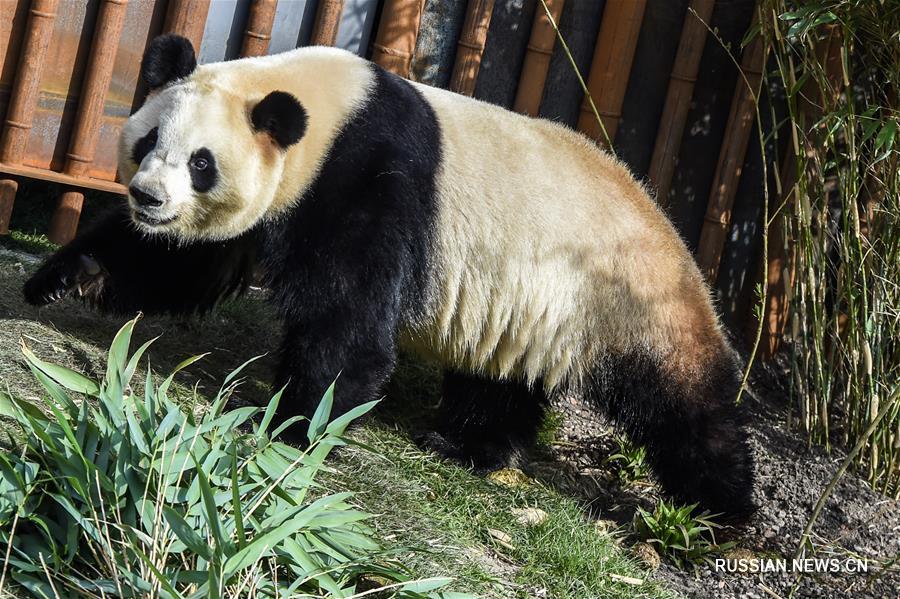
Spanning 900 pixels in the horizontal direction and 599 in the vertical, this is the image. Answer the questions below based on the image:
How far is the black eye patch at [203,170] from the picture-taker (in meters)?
4.64

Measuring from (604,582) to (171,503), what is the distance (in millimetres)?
2186

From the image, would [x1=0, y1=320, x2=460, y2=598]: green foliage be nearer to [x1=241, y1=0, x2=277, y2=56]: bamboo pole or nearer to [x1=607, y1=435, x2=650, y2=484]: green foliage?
[x1=607, y1=435, x2=650, y2=484]: green foliage

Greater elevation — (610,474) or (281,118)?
(281,118)

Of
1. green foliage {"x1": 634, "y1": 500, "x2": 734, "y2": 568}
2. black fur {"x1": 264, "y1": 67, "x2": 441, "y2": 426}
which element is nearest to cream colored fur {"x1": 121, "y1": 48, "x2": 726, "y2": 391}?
black fur {"x1": 264, "y1": 67, "x2": 441, "y2": 426}

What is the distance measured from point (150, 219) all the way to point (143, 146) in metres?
0.33

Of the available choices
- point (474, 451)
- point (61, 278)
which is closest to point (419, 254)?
point (474, 451)

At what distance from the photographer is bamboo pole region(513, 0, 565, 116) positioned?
6.95 meters

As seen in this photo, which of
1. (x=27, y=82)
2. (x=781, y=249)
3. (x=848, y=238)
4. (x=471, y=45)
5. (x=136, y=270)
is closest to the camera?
(x=136, y=270)

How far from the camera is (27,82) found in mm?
6145

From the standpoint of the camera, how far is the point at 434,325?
5.41m

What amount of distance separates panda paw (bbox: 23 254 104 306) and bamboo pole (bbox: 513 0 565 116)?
3.07m

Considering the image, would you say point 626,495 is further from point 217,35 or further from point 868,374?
point 217,35

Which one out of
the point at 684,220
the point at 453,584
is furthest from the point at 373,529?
the point at 684,220

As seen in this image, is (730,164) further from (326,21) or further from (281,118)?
(281,118)
